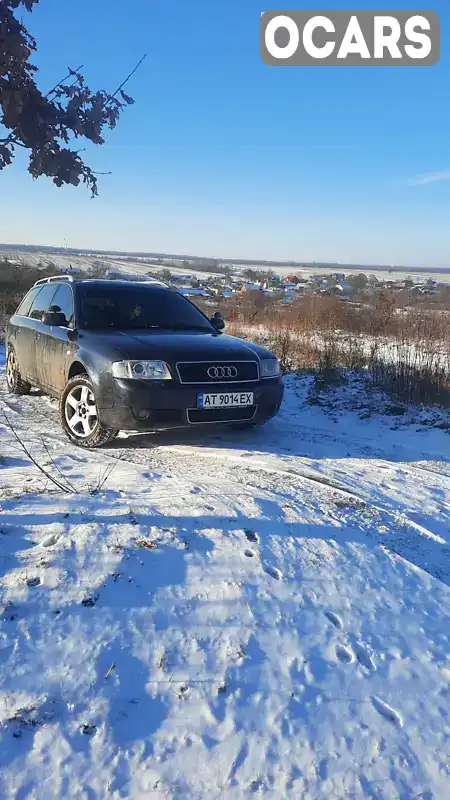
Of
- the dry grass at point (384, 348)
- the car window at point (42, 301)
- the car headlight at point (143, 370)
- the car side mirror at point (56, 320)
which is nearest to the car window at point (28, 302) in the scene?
the car window at point (42, 301)

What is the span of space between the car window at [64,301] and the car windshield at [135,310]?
154mm

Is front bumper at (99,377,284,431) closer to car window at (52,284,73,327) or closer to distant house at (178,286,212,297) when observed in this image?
car window at (52,284,73,327)

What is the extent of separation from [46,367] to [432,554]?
178 inches

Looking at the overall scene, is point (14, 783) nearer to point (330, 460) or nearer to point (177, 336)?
point (330, 460)

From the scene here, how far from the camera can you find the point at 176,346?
4902 millimetres

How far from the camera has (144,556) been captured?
2.78 meters

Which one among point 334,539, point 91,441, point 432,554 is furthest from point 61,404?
point 432,554

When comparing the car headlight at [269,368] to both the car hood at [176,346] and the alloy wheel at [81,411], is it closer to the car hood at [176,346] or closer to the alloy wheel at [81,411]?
the car hood at [176,346]

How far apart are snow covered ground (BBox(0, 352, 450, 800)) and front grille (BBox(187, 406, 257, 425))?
698 millimetres

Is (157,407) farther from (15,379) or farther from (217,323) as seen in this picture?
(15,379)

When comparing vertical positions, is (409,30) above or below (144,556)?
above

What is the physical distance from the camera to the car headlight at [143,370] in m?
4.60

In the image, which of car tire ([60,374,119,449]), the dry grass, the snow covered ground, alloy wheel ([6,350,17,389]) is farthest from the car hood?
alloy wheel ([6,350,17,389])

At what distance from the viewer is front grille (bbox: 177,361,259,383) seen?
185 inches
